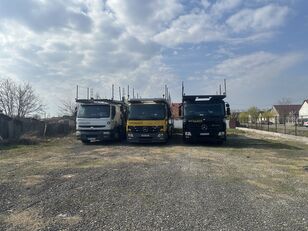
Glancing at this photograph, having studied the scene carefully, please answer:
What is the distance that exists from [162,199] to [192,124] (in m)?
13.4

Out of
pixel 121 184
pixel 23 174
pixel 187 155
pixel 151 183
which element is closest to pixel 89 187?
pixel 121 184

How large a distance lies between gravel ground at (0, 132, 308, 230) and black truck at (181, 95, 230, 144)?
6.79 metres

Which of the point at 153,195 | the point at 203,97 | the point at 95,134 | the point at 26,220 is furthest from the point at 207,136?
the point at 26,220

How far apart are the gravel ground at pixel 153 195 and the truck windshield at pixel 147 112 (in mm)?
7551

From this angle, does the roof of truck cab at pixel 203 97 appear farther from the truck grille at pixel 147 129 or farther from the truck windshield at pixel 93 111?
the truck windshield at pixel 93 111

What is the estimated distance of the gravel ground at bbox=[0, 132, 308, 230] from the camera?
6.56m

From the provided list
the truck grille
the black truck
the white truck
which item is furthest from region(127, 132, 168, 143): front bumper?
the white truck

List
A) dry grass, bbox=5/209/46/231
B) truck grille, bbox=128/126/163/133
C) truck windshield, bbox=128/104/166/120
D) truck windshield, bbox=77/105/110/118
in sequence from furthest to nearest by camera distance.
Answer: truck windshield, bbox=77/105/110/118, truck windshield, bbox=128/104/166/120, truck grille, bbox=128/126/163/133, dry grass, bbox=5/209/46/231

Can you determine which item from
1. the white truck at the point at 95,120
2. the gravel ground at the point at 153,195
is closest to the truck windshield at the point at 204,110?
the white truck at the point at 95,120

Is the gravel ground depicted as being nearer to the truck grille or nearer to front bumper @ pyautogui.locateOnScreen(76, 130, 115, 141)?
the truck grille

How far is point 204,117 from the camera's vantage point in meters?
21.3

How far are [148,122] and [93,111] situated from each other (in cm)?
341

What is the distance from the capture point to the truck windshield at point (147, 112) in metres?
21.7

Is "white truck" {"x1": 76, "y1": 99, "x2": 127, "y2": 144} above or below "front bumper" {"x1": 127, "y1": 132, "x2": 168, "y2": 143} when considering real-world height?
above
